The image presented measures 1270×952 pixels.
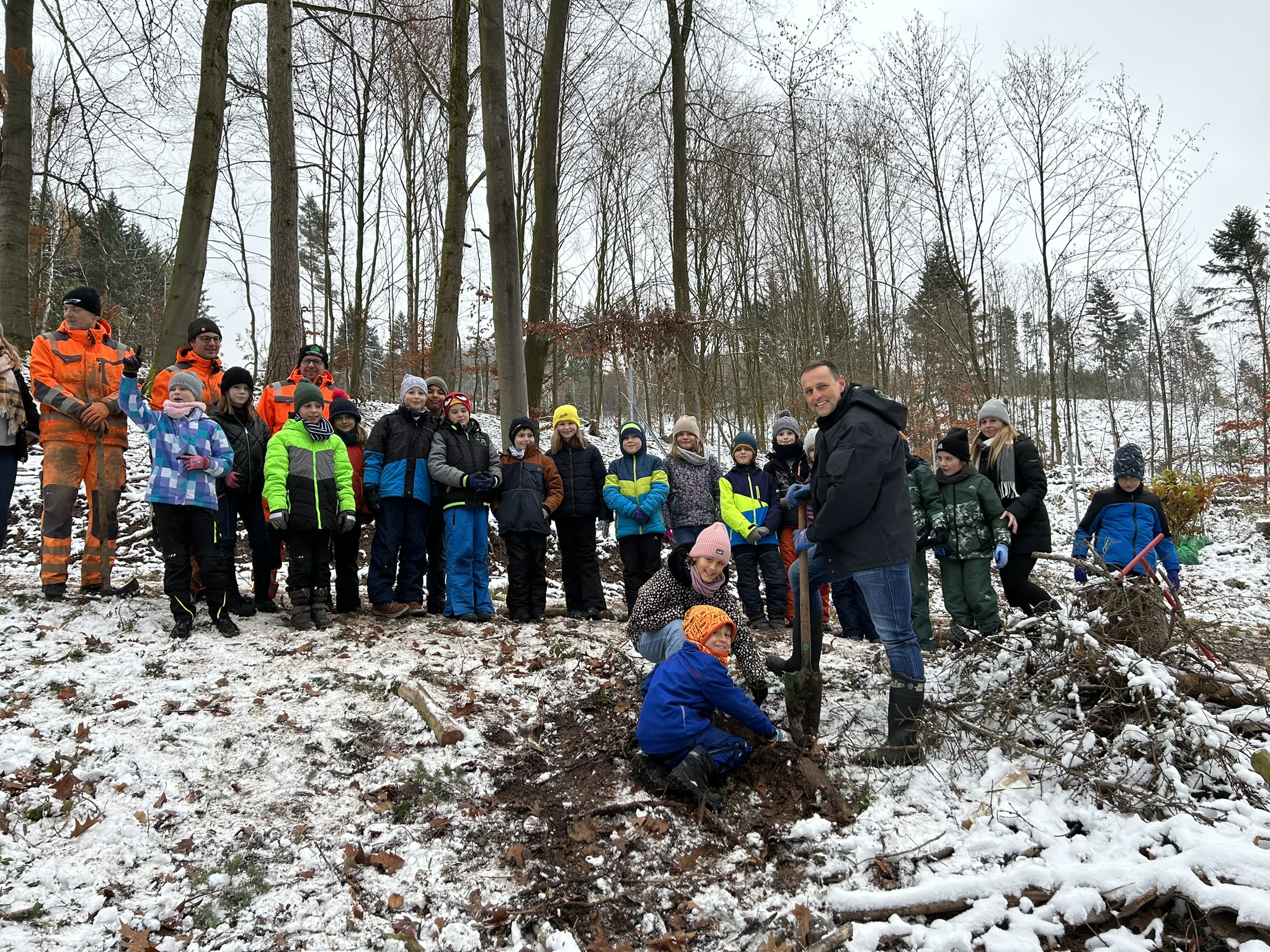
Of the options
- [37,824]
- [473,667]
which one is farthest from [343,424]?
[37,824]

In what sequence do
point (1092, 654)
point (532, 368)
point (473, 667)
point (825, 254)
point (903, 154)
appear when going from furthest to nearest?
point (825, 254) < point (903, 154) < point (532, 368) < point (473, 667) < point (1092, 654)

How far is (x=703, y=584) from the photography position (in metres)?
4.16

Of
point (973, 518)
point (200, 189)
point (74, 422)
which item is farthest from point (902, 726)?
point (200, 189)

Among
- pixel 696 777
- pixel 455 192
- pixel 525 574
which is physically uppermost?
pixel 455 192

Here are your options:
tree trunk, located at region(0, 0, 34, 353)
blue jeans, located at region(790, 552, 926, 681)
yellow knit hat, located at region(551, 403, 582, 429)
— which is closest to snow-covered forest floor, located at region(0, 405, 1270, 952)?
blue jeans, located at region(790, 552, 926, 681)

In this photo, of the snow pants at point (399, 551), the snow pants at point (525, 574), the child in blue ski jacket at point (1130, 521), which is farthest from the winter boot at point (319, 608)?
the child in blue ski jacket at point (1130, 521)

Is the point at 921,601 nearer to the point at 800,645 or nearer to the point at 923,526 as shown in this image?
the point at 923,526

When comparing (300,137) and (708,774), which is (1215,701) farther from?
(300,137)

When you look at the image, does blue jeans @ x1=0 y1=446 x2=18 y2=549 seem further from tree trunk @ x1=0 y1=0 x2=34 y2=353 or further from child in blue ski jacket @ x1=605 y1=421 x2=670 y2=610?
tree trunk @ x1=0 y1=0 x2=34 y2=353

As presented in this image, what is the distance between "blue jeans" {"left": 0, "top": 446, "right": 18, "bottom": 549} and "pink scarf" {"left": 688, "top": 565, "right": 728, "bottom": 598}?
5097 millimetres

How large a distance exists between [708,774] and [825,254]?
780 inches

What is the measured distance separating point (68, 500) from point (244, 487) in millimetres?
1248

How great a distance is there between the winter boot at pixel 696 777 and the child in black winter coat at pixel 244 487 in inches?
159

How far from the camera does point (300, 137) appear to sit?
65.1 feet
